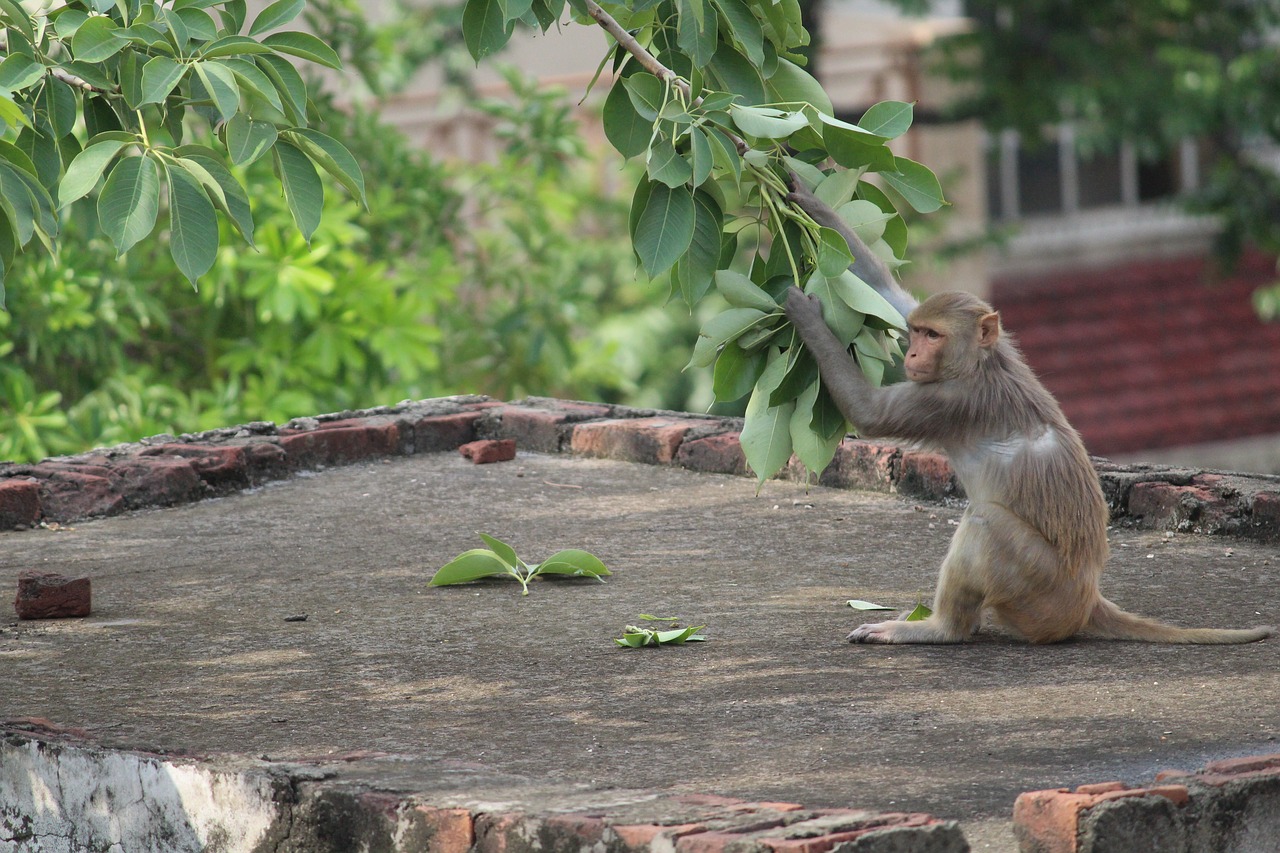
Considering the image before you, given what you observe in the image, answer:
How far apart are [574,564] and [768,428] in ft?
3.13

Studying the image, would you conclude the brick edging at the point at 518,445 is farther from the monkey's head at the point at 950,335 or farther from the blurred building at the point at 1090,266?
the blurred building at the point at 1090,266

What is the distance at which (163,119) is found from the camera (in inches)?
149

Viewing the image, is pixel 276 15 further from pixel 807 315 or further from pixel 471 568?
pixel 471 568

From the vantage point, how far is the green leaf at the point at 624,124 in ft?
12.6

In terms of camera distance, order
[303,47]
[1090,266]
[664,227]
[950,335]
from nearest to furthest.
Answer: [303,47] → [664,227] → [950,335] → [1090,266]

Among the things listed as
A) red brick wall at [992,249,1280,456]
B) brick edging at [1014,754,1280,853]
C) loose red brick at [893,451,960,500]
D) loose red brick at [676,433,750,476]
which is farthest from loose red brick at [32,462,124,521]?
red brick wall at [992,249,1280,456]

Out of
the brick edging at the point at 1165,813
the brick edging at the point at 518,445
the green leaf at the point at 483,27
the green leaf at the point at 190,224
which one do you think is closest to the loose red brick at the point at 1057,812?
the brick edging at the point at 1165,813

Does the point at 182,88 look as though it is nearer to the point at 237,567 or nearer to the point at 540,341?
the point at 237,567

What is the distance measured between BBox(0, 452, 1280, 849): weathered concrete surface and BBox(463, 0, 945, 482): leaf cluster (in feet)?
1.98

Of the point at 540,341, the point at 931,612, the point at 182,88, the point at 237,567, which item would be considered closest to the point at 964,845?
the point at 931,612

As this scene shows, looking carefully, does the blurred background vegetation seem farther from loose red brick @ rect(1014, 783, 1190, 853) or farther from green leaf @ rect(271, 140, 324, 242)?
loose red brick @ rect(1014, 783, 1190, 853)

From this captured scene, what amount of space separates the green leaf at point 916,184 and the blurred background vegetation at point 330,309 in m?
3.46

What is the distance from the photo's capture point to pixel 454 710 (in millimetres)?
3646

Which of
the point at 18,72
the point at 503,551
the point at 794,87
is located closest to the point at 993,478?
the point at 794,87
